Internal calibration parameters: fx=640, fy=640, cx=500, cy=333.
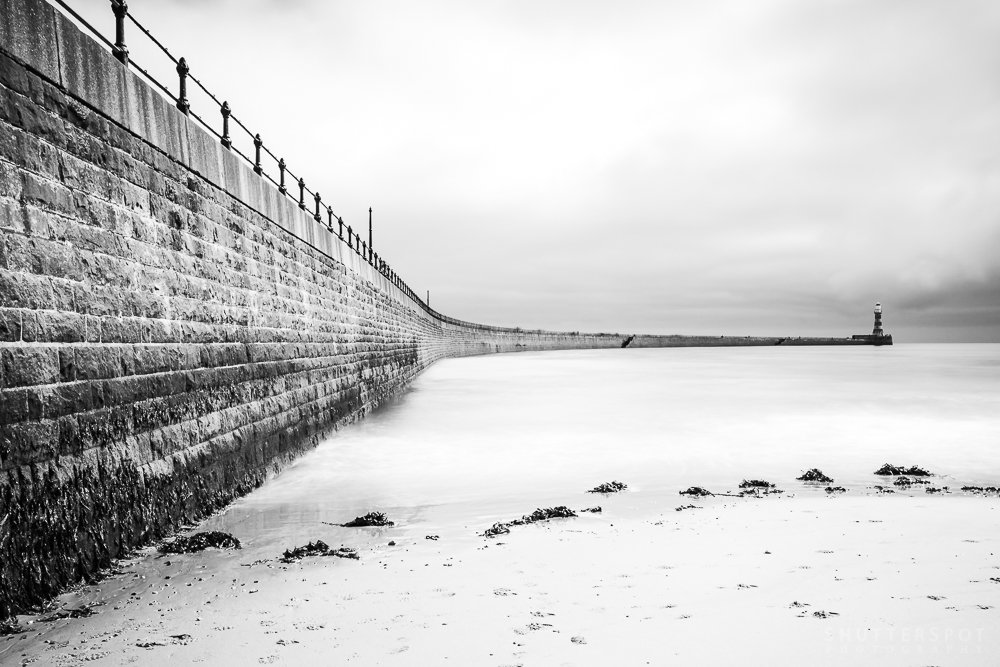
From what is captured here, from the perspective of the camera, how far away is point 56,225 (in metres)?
4.41

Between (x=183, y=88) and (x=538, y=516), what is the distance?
5.83m

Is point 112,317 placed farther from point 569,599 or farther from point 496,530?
point 569,599

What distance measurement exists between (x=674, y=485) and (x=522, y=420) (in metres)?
7.56

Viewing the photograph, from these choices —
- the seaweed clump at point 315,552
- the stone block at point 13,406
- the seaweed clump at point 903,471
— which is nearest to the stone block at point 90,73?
the stone block at point 13,406

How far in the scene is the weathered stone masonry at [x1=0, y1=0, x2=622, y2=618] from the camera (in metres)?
4.01

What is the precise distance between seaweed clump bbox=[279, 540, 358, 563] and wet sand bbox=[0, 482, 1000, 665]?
11 cm

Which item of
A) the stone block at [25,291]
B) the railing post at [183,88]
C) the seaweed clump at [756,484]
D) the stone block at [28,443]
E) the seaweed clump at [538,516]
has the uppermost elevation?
the railing post at [183,88]

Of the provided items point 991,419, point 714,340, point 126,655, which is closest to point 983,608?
point 126,655

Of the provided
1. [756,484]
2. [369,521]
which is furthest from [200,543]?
[756,484]

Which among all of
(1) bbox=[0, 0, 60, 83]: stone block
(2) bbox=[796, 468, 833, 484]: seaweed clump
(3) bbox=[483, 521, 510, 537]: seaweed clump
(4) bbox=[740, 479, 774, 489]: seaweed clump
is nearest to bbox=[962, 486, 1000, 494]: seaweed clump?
(2) bbox=[796, 468, 833, 484]: seaweed clump

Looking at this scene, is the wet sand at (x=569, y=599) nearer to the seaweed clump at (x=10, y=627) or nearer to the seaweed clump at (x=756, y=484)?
the seaweed clump at (x=10, y=627)

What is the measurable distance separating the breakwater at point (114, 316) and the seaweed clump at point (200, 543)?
23 cm

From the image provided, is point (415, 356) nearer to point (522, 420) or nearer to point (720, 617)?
point (522, 420)

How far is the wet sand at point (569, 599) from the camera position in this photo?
347cm
